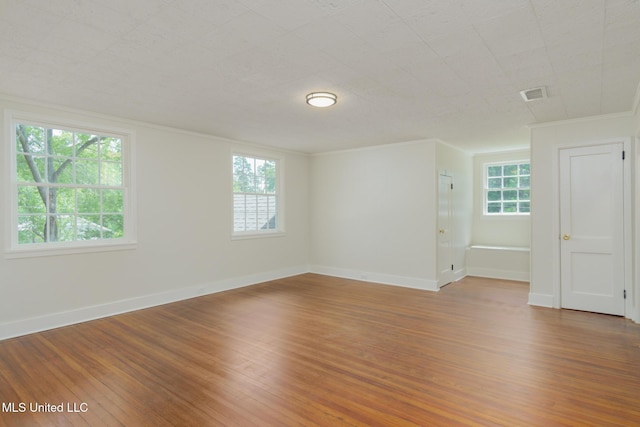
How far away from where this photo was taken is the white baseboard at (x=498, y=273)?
645 centimetres

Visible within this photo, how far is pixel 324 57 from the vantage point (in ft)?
8.87

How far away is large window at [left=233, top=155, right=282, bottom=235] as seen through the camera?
6.13 meters

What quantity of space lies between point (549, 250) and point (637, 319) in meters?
1.16

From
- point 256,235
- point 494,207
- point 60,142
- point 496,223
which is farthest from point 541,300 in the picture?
point 60,142

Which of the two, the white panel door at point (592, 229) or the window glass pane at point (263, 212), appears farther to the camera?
the window glass pane at point (263, 212)

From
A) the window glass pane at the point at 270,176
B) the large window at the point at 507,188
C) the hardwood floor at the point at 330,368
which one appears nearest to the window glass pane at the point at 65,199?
the hardwood floor at the point at 330,368

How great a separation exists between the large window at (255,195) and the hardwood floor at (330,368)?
1.96m

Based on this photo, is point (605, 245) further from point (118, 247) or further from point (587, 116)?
point (118, 247)

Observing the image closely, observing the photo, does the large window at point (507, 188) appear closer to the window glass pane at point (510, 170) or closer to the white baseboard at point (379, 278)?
the window glass pane at point (510, 170)

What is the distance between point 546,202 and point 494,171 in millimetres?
2762

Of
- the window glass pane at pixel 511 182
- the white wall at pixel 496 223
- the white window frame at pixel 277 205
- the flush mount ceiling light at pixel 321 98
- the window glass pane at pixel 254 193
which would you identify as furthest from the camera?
the window glass pane at pixel 511 182

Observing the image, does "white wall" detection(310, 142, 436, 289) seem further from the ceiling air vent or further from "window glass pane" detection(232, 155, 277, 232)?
the ceiling air vent

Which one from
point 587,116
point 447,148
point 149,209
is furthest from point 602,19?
point 149,209

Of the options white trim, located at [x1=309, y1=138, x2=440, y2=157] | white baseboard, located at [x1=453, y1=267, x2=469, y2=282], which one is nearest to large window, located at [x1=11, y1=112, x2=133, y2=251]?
white trim, located at [x1=309, y1=138, x2=440, y2=157]
